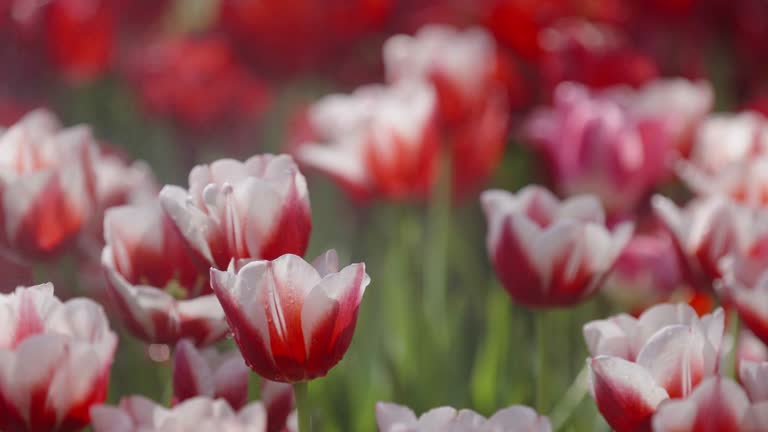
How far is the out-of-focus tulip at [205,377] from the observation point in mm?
535

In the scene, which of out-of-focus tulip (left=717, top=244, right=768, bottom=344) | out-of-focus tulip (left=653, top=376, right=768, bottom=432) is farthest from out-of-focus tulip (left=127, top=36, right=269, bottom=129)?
out-of-focus tulip (left=653, top=376, right=768, bottom=432)

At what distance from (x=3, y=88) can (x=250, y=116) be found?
0.84ft

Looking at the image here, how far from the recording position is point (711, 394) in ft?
1.48

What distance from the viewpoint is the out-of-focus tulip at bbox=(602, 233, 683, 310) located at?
2.67ft

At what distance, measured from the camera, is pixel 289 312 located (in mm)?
498

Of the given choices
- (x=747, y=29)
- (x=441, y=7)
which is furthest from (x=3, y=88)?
(x=747, y=29)

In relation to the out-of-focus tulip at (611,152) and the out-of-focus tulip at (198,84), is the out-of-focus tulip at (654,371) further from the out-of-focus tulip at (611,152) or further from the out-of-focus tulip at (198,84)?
the out-of-focus tulip at (198,84)

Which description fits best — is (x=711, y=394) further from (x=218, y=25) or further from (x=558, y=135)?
(x=218, y=25)

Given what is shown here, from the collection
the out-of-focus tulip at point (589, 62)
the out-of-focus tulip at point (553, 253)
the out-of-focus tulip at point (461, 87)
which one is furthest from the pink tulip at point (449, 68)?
the out-of-focus tulip at point (553, 253)

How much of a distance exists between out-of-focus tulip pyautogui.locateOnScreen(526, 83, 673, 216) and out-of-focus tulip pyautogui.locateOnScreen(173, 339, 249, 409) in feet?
1.36

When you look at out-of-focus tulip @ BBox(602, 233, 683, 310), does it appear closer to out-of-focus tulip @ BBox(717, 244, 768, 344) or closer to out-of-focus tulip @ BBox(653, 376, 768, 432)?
out-of-focus tulip @ BBox(717, 244, 768, 344)

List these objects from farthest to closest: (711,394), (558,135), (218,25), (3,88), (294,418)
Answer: (218,25), (3,88), (558,135), (294,418), (711,394)

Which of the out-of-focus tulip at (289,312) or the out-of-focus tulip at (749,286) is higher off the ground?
the out-of-focus tulip at (289,312)

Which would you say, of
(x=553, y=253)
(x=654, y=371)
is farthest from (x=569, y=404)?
(x=654, y=371)
